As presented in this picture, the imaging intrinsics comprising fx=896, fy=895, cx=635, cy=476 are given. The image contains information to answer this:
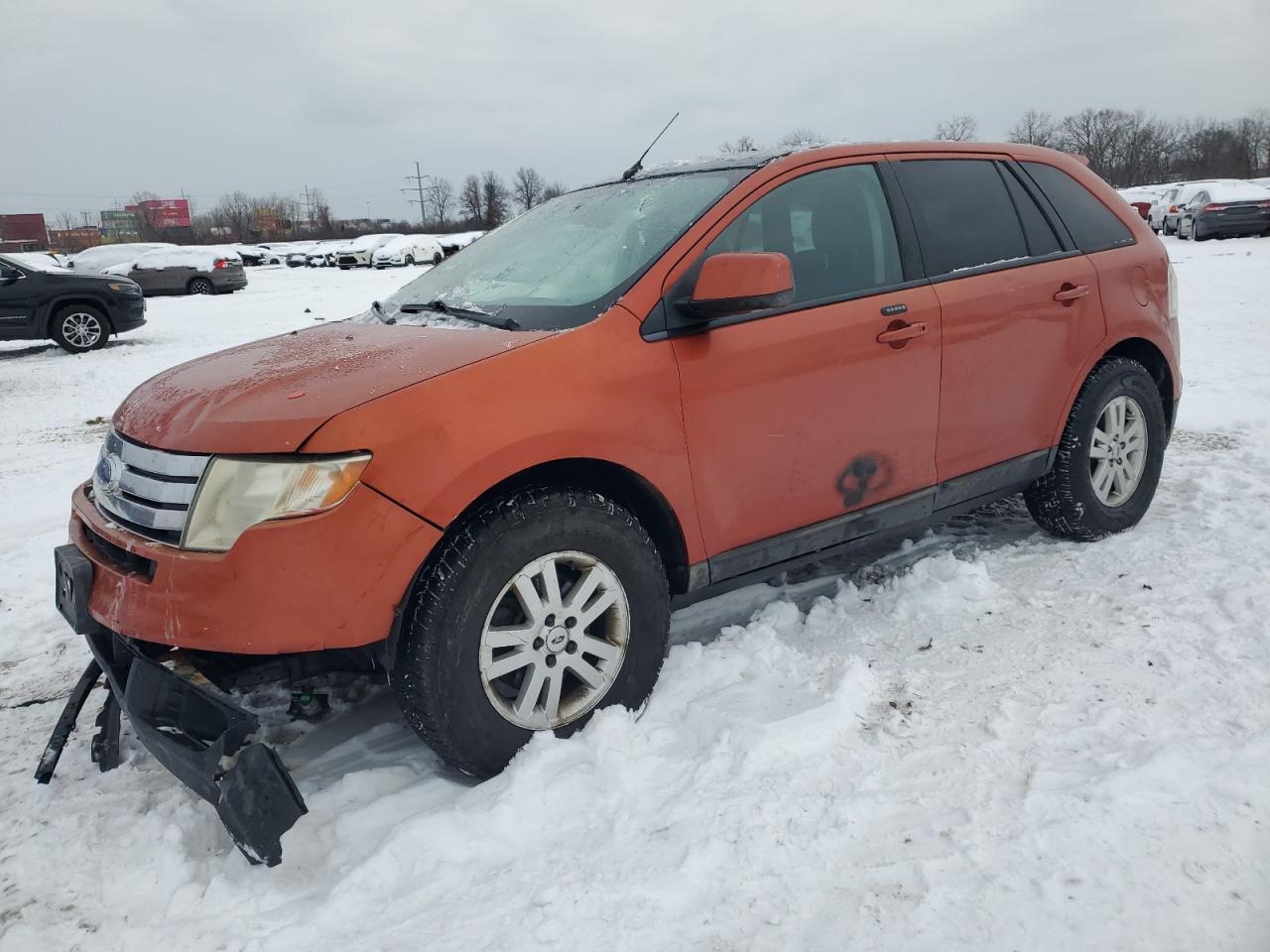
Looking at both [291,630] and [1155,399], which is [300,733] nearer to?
[291,630]

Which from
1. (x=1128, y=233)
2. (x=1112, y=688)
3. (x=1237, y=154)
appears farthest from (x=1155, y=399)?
(x=1237, y=154)

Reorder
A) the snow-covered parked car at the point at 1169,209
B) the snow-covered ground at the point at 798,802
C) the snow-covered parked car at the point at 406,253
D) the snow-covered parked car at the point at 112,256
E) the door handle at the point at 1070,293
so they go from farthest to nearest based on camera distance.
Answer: the snow-covered parked car at the point at 406,253
the snow-covered parked car at the point at 1169,209
the snow-covered parked car at the point at 112,256
the door handle at the point at 1070,293
the snow-covered ground at the point at 798,802

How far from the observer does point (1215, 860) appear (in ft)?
6.82

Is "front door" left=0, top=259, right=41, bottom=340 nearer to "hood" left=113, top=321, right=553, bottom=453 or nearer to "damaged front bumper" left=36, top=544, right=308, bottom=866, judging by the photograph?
"hood" left=113, top=321, right=553, bottom=453

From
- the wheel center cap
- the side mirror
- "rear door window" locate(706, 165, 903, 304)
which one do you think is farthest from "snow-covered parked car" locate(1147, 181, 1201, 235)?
the wheel center cap

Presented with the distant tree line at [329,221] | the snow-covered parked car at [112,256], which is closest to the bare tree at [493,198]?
the distant tree line at [329,221]

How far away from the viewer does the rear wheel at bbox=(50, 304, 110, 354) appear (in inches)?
480

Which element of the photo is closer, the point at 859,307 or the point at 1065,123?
the point at 859,307

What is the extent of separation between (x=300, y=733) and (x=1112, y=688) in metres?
2.62

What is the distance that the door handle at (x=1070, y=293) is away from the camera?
3711 mm

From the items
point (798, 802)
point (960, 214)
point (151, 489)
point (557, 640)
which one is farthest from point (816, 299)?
point (151, 489)

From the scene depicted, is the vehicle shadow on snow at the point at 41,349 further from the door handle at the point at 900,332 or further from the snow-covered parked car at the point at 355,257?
the snow-covered parked car at the point at 355,257

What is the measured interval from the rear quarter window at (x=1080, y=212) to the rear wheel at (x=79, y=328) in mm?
12545

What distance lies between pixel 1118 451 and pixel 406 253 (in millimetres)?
34568
